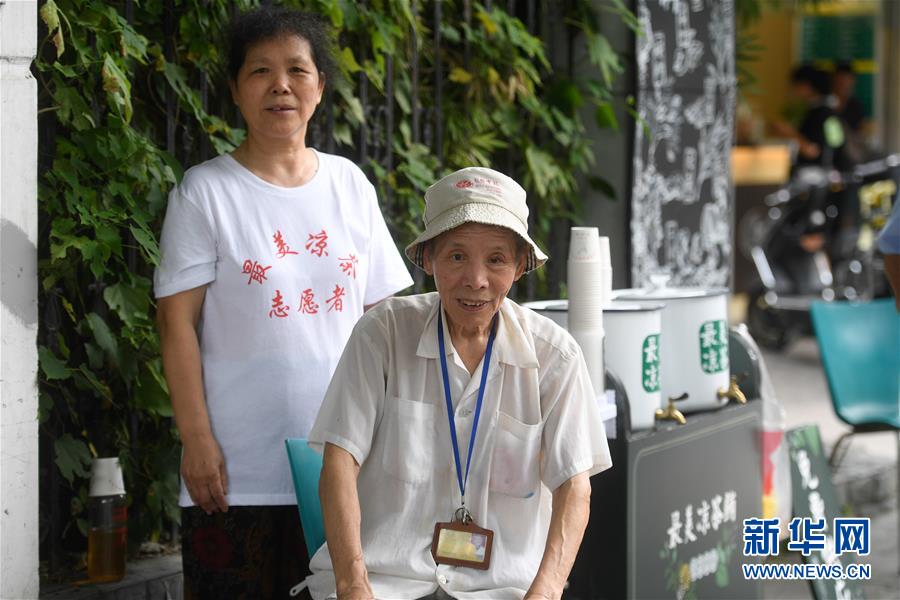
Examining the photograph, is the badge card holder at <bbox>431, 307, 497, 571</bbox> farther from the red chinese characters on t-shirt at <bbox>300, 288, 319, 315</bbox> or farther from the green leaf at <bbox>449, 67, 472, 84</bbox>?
the green leaf at <bbox>449, 67, 472, 84</bbox>

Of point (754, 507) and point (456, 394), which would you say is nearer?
point (456, 394)

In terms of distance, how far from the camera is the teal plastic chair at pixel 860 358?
5.47 meters

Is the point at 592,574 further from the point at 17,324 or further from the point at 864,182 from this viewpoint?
the point at 864,182

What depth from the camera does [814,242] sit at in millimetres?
10125

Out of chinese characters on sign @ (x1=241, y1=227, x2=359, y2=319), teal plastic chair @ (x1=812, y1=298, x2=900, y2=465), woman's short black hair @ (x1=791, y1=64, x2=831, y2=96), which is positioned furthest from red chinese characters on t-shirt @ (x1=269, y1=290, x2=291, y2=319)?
woman's short black hair @ (x1=791, y1=64, x2=831, y2=96)

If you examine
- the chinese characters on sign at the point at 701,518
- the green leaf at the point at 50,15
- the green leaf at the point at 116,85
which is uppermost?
the green leaf at the point at 50,15

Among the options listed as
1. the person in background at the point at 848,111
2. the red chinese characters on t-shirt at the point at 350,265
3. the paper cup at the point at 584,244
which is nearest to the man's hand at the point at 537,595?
the red chinese characters on t-shirt at the point at 350,265

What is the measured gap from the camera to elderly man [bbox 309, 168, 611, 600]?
247 centimetres

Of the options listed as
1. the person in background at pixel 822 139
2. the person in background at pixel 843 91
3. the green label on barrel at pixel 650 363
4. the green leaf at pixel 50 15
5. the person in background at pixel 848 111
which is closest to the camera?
the green leaf at pixel 50 15

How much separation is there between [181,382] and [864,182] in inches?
337

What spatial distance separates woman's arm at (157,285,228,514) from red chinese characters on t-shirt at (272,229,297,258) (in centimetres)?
20

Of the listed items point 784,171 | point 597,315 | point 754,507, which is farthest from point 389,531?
point 784,171

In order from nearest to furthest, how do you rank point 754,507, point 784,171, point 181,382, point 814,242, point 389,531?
point 389,531, point 181,382, point 754,507, point 814,242, point 784,171

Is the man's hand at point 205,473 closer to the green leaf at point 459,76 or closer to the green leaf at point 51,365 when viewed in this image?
the green leaf at point 51,365
